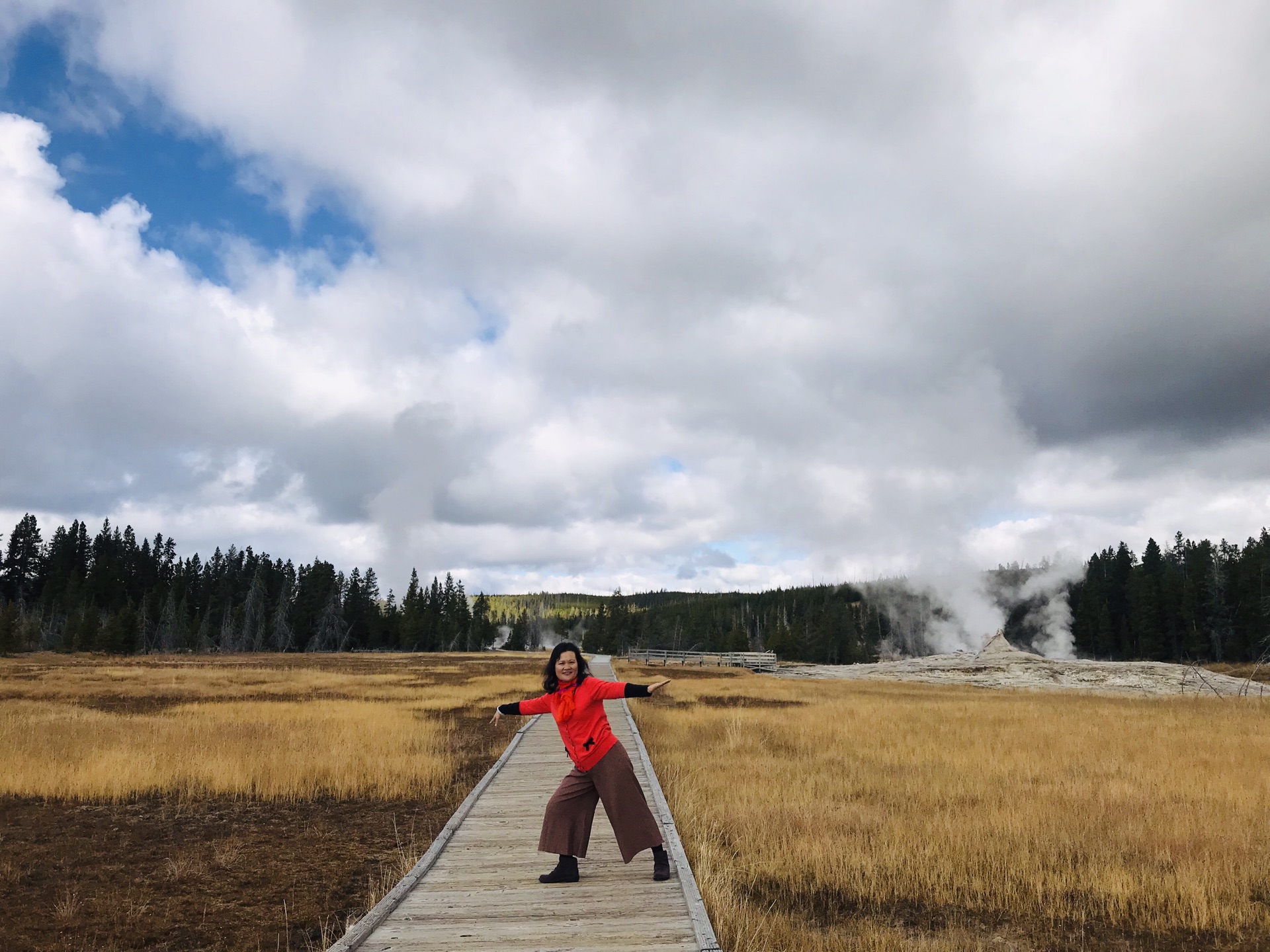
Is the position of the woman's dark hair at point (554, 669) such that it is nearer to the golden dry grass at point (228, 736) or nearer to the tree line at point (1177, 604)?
the golden dry grass at point (228, 736)

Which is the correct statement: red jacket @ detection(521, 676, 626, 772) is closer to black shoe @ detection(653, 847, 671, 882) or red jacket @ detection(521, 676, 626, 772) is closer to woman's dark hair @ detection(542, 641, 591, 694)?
woman's dark hair @ detection(542, 641, 591, 694)

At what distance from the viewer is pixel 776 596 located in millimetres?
162625

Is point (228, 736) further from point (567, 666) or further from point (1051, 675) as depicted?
point (1051, 675)

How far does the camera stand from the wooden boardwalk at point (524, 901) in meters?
4.86

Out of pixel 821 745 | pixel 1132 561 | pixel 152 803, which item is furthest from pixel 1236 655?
pixel 152 803

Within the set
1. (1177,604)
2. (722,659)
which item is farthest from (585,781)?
(1177,604)

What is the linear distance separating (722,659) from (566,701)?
53.3 m

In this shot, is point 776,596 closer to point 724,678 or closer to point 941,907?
point 724,678

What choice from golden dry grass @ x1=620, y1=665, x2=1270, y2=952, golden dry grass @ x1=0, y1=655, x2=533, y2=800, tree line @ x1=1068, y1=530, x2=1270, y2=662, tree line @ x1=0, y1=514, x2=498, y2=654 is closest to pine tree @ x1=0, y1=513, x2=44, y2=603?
tree line @ x1=0, y1=514, x2=498, y2=654

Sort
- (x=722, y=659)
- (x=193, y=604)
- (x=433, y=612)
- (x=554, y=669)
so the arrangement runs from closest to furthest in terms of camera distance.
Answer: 1. (x=554, y=669)
2. (x=722, y=659)
3. (x=193, y=604)
4. (x=433, y=612)

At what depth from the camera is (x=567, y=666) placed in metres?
6.05

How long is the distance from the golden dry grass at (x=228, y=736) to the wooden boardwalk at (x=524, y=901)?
15.7 ft

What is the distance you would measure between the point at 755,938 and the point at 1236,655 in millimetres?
81803

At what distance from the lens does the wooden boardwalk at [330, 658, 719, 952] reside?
4.86 meters
